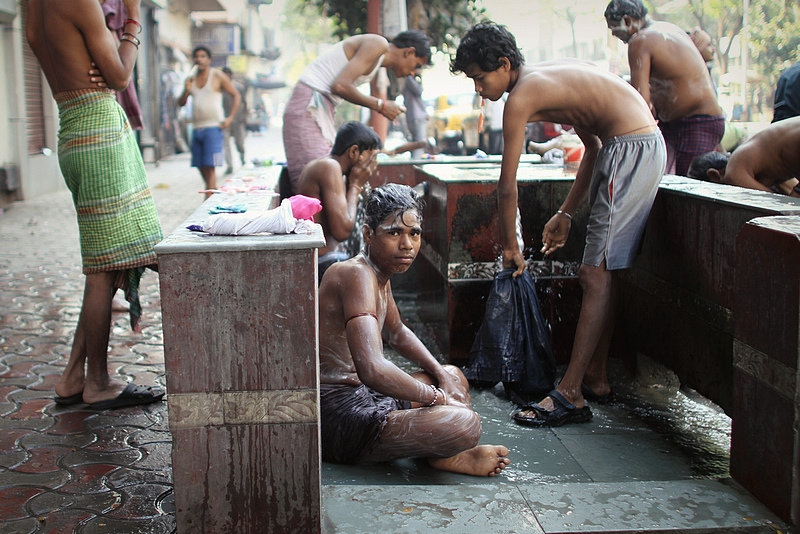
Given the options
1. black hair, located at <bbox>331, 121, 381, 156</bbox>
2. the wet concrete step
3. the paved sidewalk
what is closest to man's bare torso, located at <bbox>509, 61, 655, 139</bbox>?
black hair, located at <bbox>331, 121, 381, 156</bbox>

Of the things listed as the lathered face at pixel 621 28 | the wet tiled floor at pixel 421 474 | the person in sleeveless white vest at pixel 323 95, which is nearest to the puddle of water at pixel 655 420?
the wet tiled floor at pixel 421 474

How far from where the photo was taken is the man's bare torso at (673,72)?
6.02 metres

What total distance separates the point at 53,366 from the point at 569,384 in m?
2.74

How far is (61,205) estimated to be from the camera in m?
12.3

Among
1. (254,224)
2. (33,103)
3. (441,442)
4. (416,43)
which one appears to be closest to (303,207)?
(254,224)

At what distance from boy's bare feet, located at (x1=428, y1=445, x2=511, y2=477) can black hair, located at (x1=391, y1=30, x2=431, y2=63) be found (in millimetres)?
3893

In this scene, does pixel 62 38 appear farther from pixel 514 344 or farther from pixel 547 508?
pixel 547 508

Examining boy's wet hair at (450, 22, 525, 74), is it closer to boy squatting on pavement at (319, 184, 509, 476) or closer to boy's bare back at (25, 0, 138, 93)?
boy squatting on pavement at (319, 184, 509, 476)

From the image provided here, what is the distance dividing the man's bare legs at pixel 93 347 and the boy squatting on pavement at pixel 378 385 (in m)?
1.19

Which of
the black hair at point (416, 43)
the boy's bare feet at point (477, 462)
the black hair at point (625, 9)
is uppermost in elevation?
the black hair at point (625, 9)

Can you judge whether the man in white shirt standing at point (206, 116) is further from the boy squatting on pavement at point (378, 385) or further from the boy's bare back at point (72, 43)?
the boy squatting on pavement at point (378, 385)

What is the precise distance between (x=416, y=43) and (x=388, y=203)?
11.1 feet

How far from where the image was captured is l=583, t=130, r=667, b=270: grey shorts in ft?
13.5

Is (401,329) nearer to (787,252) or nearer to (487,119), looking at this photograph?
(787,252)
